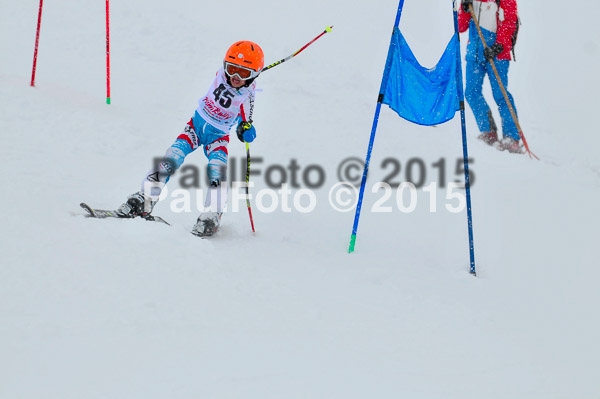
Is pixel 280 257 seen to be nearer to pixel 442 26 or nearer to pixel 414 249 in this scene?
pixel 414 249

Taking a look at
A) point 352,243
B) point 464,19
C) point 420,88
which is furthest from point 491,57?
point 352,243

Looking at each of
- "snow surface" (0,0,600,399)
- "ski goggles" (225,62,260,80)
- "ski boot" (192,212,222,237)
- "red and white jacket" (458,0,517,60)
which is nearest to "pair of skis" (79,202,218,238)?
"ski boot" (192,212,222,237)

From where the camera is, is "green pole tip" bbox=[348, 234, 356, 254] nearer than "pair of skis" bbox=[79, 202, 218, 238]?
No

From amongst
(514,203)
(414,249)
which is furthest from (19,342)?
(514,203)

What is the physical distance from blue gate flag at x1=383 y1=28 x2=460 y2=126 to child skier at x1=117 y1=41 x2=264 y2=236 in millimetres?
1295

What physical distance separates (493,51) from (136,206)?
6.16 metres

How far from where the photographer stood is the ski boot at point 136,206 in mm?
5008

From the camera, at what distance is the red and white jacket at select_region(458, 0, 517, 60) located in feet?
28.7

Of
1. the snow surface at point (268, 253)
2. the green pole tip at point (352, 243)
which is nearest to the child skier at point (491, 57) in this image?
the snow surface at point (268, 253)

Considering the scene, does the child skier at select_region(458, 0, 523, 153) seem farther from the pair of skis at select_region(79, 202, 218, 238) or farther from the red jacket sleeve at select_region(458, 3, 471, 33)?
the pair of skis at select_region(79, 202, 218, 238)

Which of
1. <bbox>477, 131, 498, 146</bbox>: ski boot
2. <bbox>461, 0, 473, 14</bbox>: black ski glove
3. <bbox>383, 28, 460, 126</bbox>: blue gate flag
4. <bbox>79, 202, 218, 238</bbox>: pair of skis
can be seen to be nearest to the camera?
<bbox>79, 202, 218, 238</bbox>: pair of skis

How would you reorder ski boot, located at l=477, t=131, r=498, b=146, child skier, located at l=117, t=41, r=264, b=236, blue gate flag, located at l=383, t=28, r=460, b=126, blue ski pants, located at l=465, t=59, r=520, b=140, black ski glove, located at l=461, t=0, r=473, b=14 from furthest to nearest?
1. ski boot, located at l=477, t=131, r=498, b=146
2. blue ski pants, located at l=465, t=59, r=520, b=140
3. black ski glove, located at l=461, t=0, r=473, b=14
4. child skier, located at l=117, t=41, r=264, b=236
5. blue gate flag, located at l=383, t=28, r=460, b=126

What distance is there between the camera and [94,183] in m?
5.98

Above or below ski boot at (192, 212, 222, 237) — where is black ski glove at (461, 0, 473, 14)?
above
